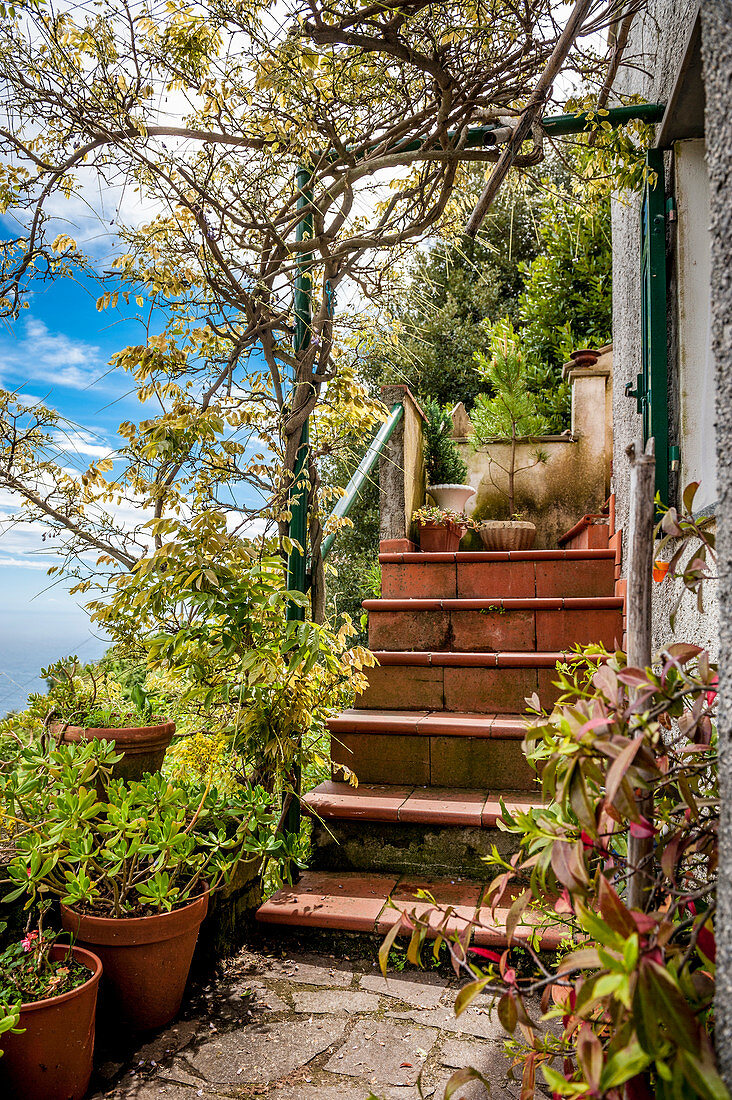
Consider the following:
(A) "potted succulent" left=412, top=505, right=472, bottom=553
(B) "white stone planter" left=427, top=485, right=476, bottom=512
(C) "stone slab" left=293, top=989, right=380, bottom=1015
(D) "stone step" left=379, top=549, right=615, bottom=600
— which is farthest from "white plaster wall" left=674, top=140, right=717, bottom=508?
(B) "white stone planter" left=427, top=485, right=476, bottom=512

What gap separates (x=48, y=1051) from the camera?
132cm

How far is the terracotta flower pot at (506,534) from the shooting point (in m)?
4.24

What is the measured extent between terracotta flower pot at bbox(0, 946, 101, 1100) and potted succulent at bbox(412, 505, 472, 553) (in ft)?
9.76

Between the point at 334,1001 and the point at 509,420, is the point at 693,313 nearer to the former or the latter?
the point at 334,1001

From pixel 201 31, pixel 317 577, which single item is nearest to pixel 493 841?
pixel 317 577

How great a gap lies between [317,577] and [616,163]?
5.60ft

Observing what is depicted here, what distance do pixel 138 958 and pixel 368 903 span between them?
2.41 feet

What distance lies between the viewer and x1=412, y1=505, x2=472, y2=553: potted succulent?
4.01 metres

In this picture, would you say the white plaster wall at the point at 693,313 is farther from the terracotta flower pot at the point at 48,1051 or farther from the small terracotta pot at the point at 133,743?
the terracotta flower pot at the point at 48,1051

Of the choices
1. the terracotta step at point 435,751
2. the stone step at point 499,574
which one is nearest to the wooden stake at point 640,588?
the terracotta step at point 435,751

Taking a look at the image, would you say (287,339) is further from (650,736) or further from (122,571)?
(650,736)

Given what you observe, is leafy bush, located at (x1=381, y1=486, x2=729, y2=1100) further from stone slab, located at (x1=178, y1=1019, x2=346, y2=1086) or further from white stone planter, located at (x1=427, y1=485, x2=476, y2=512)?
white stone planter, located at (x1=427, y1=485, x2=476, y2=512)

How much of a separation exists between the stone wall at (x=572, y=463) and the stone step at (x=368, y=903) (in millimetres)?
3351

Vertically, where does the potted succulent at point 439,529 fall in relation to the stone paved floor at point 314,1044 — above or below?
above
